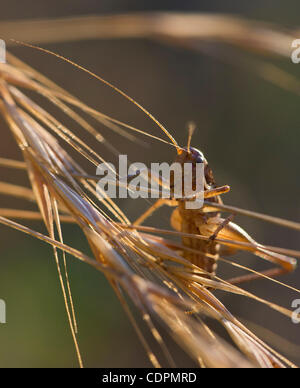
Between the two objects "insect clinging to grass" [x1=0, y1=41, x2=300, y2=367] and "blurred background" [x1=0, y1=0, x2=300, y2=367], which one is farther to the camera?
A: "blurred background" [x1=0, y1=0, x2=300, y2=367]

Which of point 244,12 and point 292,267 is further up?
point 244,12

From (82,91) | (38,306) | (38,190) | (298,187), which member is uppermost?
(82,91)

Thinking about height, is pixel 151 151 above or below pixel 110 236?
above

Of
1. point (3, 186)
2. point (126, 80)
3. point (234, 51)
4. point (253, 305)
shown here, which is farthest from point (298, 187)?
point (3, 186)

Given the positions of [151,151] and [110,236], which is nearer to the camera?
[110,236]

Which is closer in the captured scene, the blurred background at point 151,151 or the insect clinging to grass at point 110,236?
the insect clinging to grass at point 110,236

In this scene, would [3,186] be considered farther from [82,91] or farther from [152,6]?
[152,6]
